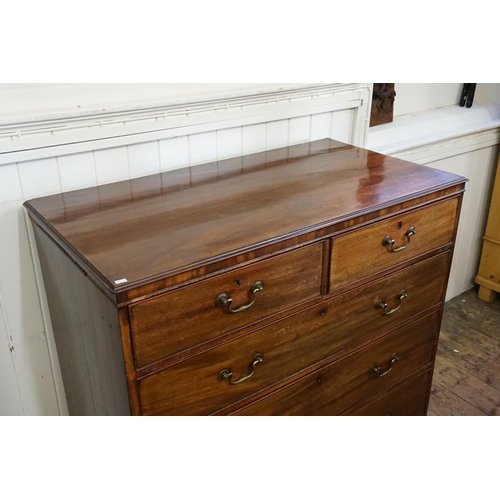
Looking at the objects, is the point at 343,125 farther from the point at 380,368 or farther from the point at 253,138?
the point at 380,368

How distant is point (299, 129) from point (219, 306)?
3.04 ft

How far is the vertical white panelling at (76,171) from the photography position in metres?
1.49

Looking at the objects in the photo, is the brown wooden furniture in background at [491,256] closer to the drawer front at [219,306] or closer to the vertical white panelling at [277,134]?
the vertical white panelling at [277,134]

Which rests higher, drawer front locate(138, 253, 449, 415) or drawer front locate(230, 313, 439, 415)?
drawer front locate(138, 253, 449, 415)

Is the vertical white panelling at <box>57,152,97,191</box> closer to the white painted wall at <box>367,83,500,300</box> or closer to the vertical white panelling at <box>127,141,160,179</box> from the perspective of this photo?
the vertical white panelling at <box>127,141,160,179</box>

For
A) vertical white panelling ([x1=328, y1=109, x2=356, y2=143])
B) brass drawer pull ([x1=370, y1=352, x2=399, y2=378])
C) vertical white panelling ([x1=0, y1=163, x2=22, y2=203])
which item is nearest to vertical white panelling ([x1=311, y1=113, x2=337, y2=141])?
vertical white panelling ([x1=328, y1=109, x2=356, y2=143])

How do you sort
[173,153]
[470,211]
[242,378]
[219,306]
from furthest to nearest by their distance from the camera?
[470,211] < [173,153] < [242,378] < [219,306]

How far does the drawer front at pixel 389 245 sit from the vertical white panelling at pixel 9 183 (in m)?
0.81

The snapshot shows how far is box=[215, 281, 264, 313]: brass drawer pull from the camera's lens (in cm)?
120

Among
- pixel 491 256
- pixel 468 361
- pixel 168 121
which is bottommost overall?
pixel 468 361

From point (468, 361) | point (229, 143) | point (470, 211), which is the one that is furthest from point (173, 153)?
point (470, 211)

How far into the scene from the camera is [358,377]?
1653 millimetres
